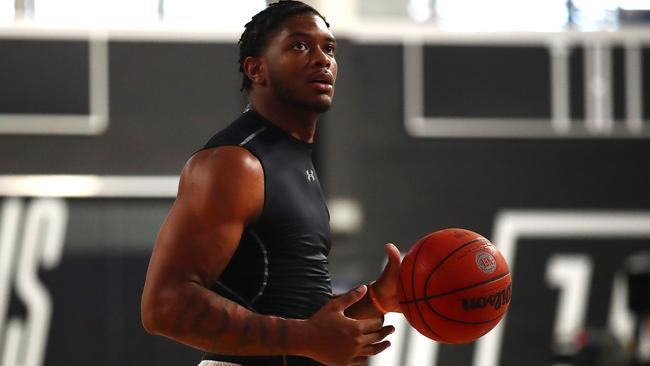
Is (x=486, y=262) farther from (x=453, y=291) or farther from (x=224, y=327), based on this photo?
(x=224, y=327)

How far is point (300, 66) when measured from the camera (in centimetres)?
296

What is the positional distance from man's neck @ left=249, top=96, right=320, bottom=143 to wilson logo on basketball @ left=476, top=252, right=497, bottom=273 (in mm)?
597

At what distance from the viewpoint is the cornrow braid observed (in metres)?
3.04

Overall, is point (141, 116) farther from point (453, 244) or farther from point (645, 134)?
point (453, 244)

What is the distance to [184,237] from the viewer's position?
2635 mm

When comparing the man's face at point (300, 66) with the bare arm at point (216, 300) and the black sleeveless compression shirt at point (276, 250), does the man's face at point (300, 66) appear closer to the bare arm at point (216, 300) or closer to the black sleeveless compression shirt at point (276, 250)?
the black sleeveless compression shirt at point (276, 250)

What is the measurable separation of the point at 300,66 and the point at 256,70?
146 mm

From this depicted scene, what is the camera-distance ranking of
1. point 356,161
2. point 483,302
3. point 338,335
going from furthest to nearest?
1. point 356,161
2. point 483,302
3. point 338,335

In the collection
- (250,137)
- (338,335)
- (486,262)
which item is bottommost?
(338,335)

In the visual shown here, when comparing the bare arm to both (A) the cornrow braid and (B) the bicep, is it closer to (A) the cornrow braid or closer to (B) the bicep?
(B) the bicep

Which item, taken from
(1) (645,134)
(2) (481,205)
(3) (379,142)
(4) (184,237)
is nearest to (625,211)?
(1) (645,134)

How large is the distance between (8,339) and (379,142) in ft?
12.2

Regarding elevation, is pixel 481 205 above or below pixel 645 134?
below

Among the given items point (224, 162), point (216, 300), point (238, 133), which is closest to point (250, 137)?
point (238, 133)
